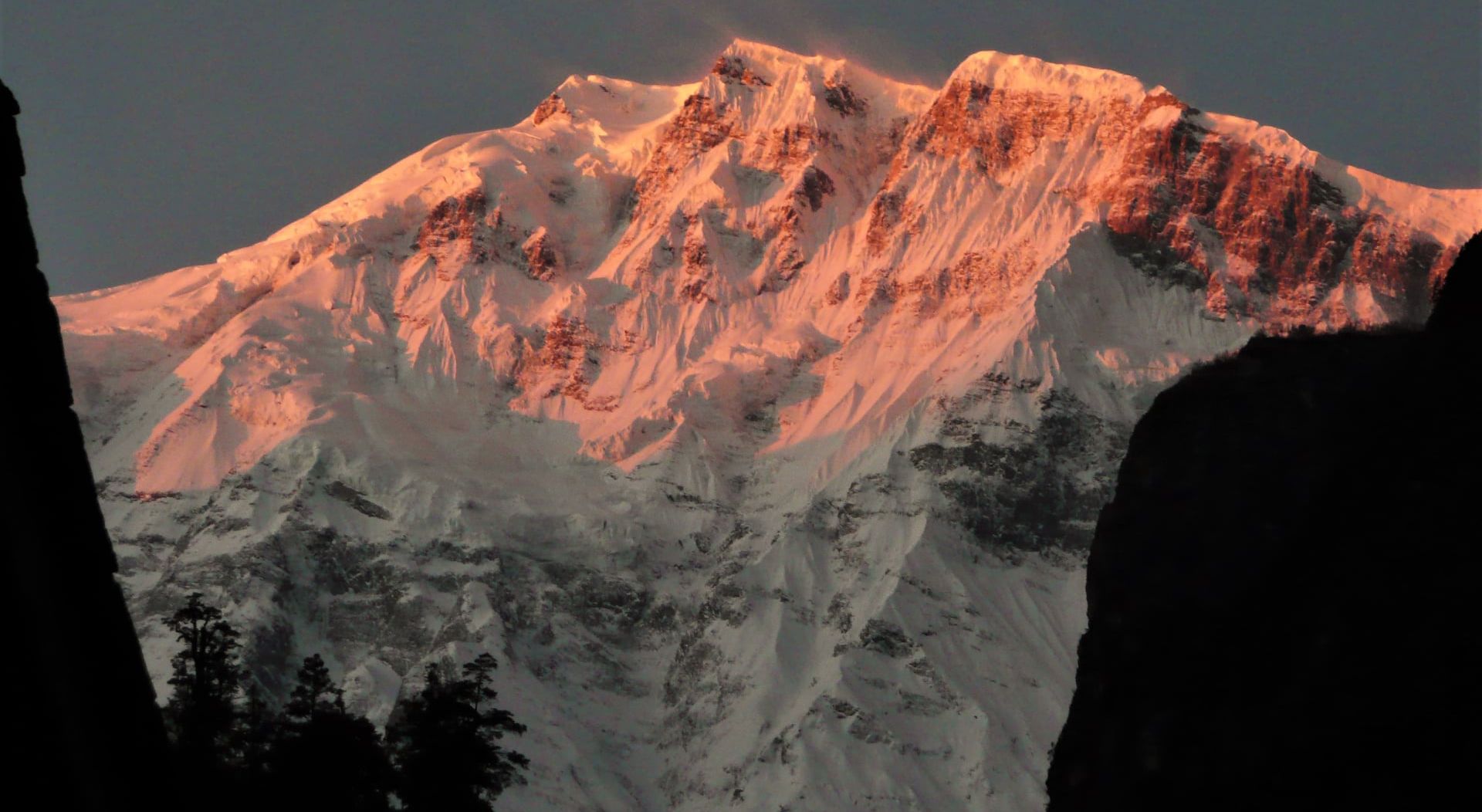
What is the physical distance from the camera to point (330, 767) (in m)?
56.6

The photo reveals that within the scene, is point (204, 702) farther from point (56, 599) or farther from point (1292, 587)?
point (56, 599)

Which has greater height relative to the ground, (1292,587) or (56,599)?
(1292,587)

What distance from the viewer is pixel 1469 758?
15.7 meters

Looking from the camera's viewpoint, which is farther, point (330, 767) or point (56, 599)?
→ point (330, 767)

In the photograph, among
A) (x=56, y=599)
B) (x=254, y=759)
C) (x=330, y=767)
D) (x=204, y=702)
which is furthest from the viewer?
(x=254, y=759)

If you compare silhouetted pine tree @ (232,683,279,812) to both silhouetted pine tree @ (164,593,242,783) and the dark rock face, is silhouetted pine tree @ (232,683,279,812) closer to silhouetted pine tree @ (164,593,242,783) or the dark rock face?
silhouetted pine tree @ (164,593,242,783)

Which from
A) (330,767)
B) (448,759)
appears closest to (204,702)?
(330,767)

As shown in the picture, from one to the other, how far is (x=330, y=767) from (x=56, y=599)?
4555 cm

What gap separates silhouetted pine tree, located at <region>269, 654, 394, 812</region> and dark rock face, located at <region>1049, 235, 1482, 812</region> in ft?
119

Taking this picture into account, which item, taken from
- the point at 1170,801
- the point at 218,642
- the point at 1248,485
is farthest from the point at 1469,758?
the point at 218,642

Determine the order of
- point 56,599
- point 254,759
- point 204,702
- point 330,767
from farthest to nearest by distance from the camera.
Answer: point 254,759 < point 204,702 < point 330,767 < point 56,599

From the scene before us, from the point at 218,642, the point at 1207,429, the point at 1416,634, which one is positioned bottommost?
the point at 1416,634

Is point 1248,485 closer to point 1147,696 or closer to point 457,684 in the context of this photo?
point 1147,696

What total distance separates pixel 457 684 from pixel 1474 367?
4863 cm
